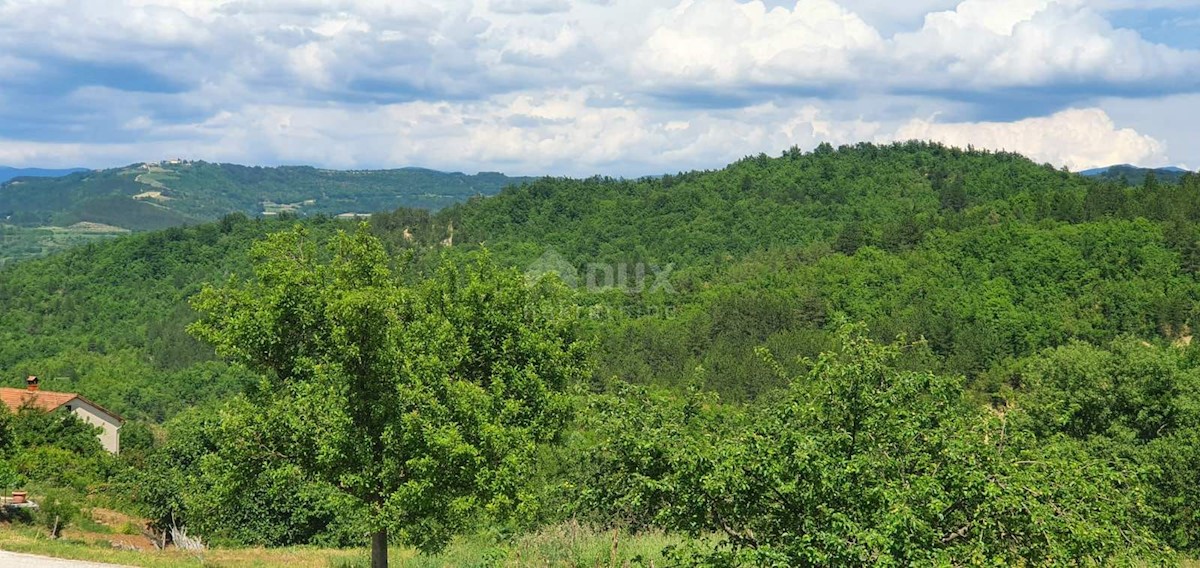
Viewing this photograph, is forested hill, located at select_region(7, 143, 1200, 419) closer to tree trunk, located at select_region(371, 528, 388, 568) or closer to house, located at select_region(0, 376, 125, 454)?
tree trunk, located at select_region(371, 528, 388, 568)

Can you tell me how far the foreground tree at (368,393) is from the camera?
15383 mm

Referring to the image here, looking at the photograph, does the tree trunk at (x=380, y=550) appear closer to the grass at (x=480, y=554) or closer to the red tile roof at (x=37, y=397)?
the grass at (x=480, y=554)

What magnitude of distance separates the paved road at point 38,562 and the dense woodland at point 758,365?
1.92 meters

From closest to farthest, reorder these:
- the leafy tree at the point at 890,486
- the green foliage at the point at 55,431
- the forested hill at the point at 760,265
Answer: the leafy tree at the point at 890,486 < the green foliage at the point at 55,431 < the forested hill at the point at 760,265

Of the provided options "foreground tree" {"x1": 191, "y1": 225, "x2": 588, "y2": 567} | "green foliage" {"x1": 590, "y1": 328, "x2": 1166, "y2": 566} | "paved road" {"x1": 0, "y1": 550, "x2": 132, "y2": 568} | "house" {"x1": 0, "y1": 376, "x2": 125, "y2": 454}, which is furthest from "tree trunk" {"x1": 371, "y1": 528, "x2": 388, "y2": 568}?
"house" {"x1": 0, "y1": 376, "x2": 125, "y2": 454}

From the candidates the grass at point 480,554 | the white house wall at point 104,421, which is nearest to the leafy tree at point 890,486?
the grass at point 480,554

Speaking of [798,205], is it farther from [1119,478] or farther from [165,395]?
[1119,478]

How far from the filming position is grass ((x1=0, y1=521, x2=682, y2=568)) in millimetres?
14227

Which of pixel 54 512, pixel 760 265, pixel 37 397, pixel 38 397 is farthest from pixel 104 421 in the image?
pixel 760 265

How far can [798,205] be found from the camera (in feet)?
549

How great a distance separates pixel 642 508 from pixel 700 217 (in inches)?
6145

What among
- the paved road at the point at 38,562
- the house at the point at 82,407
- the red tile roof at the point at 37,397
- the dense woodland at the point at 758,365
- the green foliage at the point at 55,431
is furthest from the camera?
the house at the point at 82,407

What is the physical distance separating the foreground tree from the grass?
1.05m

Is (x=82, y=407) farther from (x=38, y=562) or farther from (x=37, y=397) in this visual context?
(x=38, y=562)
